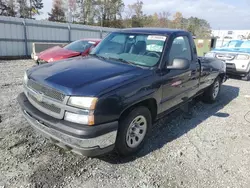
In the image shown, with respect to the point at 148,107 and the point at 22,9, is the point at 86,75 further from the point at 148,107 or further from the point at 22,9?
the point at 22,9

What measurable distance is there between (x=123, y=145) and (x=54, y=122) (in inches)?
38.6

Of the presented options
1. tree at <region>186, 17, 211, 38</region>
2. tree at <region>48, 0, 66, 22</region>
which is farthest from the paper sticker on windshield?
tree at <region>186, 17, 211, 38</region>

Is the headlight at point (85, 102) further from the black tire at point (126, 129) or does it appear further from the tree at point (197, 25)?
the tree at point (197, 25)

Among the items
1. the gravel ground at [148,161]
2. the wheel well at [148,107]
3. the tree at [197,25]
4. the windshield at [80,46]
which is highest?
the tree at [197,25]

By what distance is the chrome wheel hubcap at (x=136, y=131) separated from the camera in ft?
9.87

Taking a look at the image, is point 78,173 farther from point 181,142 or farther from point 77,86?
point 181,142

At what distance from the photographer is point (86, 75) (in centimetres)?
277

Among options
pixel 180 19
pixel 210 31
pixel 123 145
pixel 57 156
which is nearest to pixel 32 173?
pixel 57 156

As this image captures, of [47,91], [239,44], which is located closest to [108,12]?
[239,44]

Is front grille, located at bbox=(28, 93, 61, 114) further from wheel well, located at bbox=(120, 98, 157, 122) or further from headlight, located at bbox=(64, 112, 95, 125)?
wheel well, located at bbox=(120, 98, 157, 122)

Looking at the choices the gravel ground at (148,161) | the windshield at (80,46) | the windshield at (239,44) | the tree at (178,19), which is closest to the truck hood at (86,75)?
the gravel ground at (148,161)

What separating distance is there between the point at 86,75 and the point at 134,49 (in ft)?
4.10

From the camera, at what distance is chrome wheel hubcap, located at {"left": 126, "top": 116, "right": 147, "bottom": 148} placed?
3008 mm

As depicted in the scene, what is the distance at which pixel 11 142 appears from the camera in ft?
10.7
